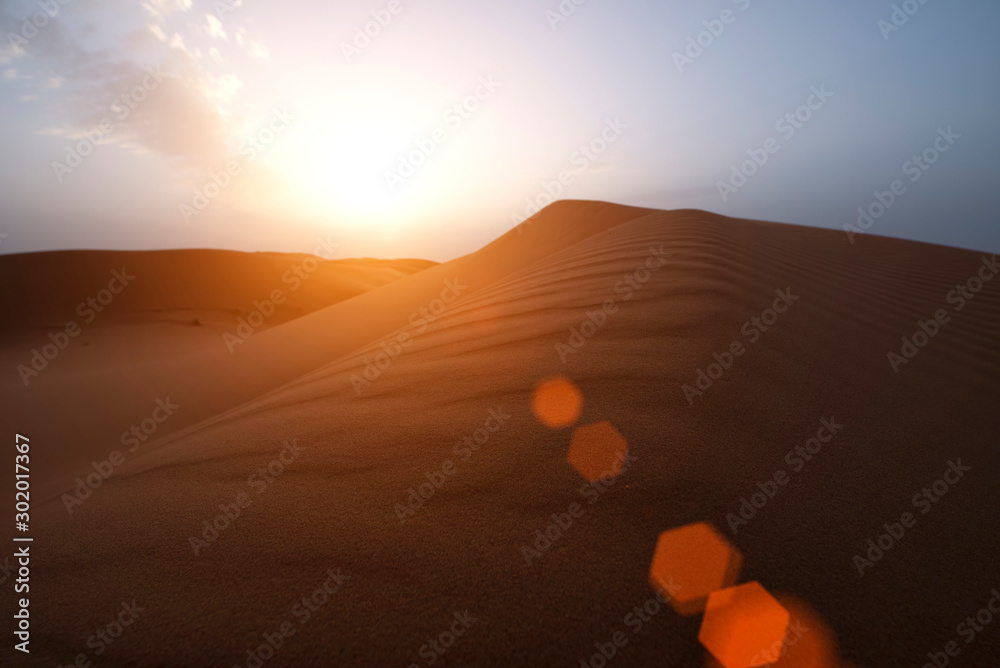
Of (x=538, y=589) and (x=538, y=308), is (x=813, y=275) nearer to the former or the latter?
(x=538, y=308)

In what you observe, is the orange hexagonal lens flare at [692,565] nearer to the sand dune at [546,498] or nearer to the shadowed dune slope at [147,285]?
the sand dune at [546,498]

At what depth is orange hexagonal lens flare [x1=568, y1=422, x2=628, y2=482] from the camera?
1.12m

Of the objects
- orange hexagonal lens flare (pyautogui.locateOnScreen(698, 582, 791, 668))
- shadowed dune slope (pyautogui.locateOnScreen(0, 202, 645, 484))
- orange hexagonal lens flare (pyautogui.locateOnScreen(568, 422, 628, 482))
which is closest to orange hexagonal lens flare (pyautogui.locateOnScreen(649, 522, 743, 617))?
orange hexagonal lens flare (pyautogui.locateOnScreen(698, 582, 791, 668))

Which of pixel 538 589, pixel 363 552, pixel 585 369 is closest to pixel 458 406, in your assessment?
pixel 585 369

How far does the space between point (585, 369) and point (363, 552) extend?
953mm

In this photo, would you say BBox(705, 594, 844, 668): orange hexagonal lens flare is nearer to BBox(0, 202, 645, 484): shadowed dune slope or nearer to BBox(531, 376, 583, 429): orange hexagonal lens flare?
BBox(531, 376, 583, 429): orange hexagonal lens flare

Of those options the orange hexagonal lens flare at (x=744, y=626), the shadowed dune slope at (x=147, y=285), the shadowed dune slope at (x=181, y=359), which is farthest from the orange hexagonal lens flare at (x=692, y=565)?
the shadowed dune slope at (x=147, y=285)

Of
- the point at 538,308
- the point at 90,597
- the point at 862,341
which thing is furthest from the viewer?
the point at 538,308

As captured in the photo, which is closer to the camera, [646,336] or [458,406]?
[458,406]

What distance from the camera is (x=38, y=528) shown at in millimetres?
1353

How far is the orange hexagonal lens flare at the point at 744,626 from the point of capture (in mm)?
744

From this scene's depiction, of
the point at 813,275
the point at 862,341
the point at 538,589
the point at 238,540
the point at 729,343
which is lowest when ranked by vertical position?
the point at 238,540

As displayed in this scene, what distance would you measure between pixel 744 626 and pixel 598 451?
0.49 metres

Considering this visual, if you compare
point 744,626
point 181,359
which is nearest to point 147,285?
point 181,359
